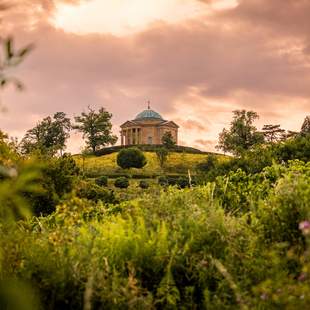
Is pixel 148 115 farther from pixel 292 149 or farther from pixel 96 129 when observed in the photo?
pixel 292 149

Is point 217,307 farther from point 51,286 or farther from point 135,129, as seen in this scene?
point 135,129

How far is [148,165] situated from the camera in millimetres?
91688

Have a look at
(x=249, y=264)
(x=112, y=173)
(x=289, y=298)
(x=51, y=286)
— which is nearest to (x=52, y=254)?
(x=51, y=286)

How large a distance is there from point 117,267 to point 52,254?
28.3 inches

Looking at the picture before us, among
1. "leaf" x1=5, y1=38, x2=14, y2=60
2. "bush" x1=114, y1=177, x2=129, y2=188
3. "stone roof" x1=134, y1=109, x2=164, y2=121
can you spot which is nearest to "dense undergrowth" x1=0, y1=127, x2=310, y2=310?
"leaf" x1=5, y1=38, x2=14, y2=60

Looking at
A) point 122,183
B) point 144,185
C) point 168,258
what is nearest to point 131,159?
point 122,183

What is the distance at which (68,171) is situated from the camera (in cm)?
2962

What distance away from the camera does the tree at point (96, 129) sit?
354 feet

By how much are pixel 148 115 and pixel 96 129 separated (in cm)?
4041

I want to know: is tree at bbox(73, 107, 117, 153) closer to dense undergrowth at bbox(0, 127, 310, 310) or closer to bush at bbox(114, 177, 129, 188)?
bush at bbox(114, 177, 129, 188)

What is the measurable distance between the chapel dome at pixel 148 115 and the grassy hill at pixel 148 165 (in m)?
42.6

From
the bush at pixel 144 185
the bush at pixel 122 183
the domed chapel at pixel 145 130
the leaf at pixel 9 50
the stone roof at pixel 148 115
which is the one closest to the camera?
the leaf at pixel 9 50

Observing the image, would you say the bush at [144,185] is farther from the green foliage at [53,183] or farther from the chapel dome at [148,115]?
the chapel dome at [148,115]

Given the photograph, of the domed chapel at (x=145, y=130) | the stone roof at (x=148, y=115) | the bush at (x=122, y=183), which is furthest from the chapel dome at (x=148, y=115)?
the bush at (x=122, y=183)
